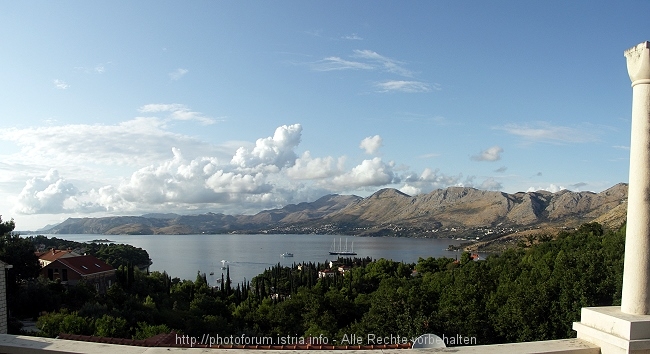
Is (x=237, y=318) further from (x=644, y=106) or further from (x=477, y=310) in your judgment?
(x=644, y=106)

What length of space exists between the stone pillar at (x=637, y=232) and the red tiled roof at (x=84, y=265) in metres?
39.9

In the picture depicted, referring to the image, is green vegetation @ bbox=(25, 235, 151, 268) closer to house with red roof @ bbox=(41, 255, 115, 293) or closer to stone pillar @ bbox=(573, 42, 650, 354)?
house with red roof @ bbox=(41, 255, 115, 293)

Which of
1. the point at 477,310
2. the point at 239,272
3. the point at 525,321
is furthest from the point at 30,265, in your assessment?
the point at 239,272

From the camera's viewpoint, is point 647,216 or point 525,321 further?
point 525,321

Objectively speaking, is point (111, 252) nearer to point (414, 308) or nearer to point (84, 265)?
point (84, 265)

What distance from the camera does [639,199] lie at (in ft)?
15.0

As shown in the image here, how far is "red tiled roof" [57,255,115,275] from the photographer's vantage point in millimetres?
37750

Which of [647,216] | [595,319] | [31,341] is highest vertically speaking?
[647,216]

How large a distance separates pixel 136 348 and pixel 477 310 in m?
15.7

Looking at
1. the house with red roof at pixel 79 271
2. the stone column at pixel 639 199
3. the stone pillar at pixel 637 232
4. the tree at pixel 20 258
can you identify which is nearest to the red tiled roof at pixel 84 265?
the house with red roof at pixel 79 271

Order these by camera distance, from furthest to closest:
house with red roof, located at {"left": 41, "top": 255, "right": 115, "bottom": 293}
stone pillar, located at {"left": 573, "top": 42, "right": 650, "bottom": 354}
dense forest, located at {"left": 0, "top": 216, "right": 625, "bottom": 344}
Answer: house with red roof, located at {"left": 41, "top": 255, "right": 115, "bottom": 293}
dense forest, located at {"left": 0, "top": 216, "right": 625, "bottom": 344}
stone pillar, located at {"left": 573, "top": 42, "right": 650, "bottom": 354}

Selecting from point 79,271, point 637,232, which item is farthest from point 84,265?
point 637,232

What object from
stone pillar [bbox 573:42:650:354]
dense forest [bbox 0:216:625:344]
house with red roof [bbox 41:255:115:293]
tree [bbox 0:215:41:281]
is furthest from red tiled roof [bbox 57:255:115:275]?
stone pillar [bbox 573:42:650:354]

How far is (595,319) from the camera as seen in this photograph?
461 cm
